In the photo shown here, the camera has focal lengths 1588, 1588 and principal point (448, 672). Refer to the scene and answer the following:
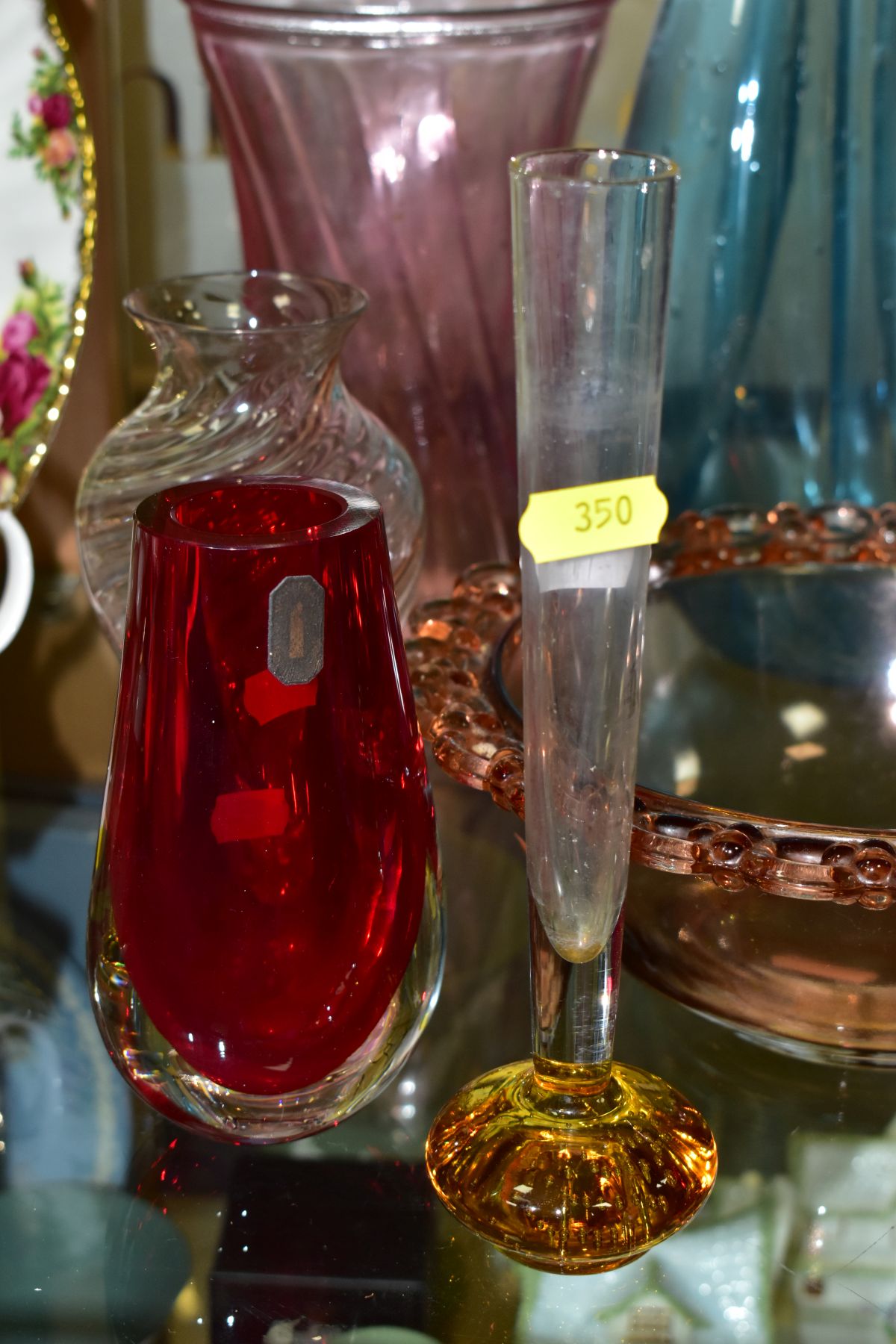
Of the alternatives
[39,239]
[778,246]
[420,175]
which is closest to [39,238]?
[39,239]

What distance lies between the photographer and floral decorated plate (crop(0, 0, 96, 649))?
58 cm

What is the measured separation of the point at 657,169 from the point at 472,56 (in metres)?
0.25

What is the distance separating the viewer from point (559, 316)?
29 cm

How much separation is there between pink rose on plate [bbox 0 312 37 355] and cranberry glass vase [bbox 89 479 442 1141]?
254 millimetres

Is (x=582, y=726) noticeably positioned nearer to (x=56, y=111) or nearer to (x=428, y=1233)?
(x=428, y=1233)

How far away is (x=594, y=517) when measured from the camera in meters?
0.30

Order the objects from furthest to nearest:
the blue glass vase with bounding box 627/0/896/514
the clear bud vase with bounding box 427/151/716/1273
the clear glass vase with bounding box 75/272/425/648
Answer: the blue glass vase with bounding box 627/0/896/514 < the clear glass vase with bounding box 75/272/425/648 < the clear bud vase with bounding box 427/151/716/1273

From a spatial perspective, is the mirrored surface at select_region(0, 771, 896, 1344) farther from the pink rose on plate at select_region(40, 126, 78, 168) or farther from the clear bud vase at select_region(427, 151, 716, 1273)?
the pink rose on plate at select_region(40, 126, 78, 168)

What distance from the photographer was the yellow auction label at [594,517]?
0.99ft

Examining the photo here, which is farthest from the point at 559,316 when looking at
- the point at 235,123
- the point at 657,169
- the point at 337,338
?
the point at 235,123

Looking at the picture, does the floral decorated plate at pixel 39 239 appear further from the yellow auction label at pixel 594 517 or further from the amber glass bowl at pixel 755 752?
the yellow auction label at pixel 594 517

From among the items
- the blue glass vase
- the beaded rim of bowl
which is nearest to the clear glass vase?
the beaded rim of bowl

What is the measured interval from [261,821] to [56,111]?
36cm

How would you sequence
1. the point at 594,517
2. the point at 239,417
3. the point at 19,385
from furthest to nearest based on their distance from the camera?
the point at 19,385 → the point at 239,417 → the point at 594,517
